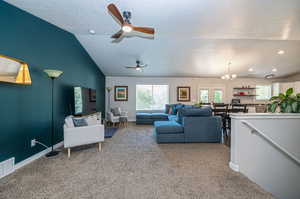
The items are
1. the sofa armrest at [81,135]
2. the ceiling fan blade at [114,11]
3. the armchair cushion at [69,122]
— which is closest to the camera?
the ceiling fan blade at [114,11]

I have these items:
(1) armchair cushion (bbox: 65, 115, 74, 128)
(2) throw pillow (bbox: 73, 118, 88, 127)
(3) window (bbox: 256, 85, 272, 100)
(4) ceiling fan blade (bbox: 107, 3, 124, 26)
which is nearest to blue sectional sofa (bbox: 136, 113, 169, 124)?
(2) throw pillow (bbox: 73, 118, 88, 127)

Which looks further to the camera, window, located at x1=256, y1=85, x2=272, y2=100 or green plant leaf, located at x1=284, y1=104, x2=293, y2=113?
window, located at x1=256, y1=85, x2=272, y2=100

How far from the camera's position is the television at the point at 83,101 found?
3.71 metres

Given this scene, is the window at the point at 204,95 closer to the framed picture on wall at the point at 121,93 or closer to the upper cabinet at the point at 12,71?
the framed picture on wall at the point at 121,93

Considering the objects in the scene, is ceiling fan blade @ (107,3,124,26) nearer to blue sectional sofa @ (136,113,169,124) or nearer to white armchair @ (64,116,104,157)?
white armchair @ (64,116,104,157)

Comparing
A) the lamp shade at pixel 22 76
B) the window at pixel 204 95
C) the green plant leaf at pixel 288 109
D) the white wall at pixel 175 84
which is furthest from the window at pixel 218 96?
the lamp shade at pixel 22 76

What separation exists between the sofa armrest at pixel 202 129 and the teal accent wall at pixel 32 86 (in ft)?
11.3

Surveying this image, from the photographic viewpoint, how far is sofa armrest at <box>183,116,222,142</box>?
11.4ft

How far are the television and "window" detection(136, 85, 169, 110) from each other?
2.95 meters

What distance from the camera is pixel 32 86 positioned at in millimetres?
2549

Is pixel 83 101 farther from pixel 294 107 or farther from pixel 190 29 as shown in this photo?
pixel 294 107

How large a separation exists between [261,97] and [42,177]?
1020 centimetres

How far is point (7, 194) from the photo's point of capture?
1.62 metres

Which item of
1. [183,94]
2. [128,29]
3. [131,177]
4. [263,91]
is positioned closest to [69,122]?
[131,177]
